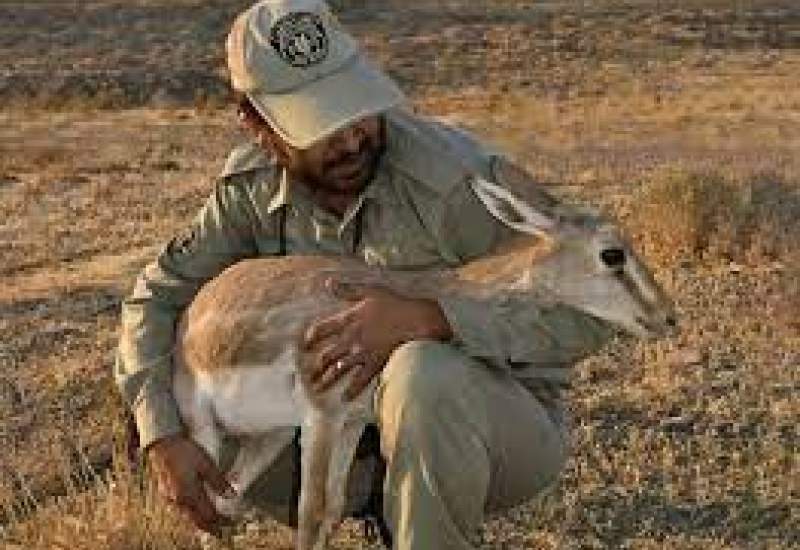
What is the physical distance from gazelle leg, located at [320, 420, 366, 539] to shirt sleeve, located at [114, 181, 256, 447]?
24.1 inches

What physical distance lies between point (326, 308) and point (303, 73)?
649 millimetres

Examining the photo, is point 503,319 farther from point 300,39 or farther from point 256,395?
point 300,39

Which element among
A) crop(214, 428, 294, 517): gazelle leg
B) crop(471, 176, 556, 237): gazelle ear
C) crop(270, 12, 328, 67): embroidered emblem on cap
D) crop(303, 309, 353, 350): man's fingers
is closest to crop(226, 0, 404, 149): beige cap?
crop(270, 12, 328, 67): embroidered emblem on cap

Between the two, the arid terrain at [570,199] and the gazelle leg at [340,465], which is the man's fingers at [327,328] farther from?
the arid terrain at [570,199]

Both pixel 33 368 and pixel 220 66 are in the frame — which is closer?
pixel 33 368

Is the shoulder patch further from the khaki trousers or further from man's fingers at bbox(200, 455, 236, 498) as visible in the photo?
the khaki trousers

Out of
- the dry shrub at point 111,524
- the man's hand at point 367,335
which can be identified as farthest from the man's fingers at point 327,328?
the dry shrub at point 111,524

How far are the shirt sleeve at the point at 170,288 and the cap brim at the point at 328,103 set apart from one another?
0.44 metres

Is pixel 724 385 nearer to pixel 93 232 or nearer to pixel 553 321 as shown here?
pixel 553 321

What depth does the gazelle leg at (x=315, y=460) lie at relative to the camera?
4.45 meters

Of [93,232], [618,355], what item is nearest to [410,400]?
[618,355]

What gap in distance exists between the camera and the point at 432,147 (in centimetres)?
486

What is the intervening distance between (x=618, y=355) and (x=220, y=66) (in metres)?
27.7

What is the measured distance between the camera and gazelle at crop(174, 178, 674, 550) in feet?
14.8
